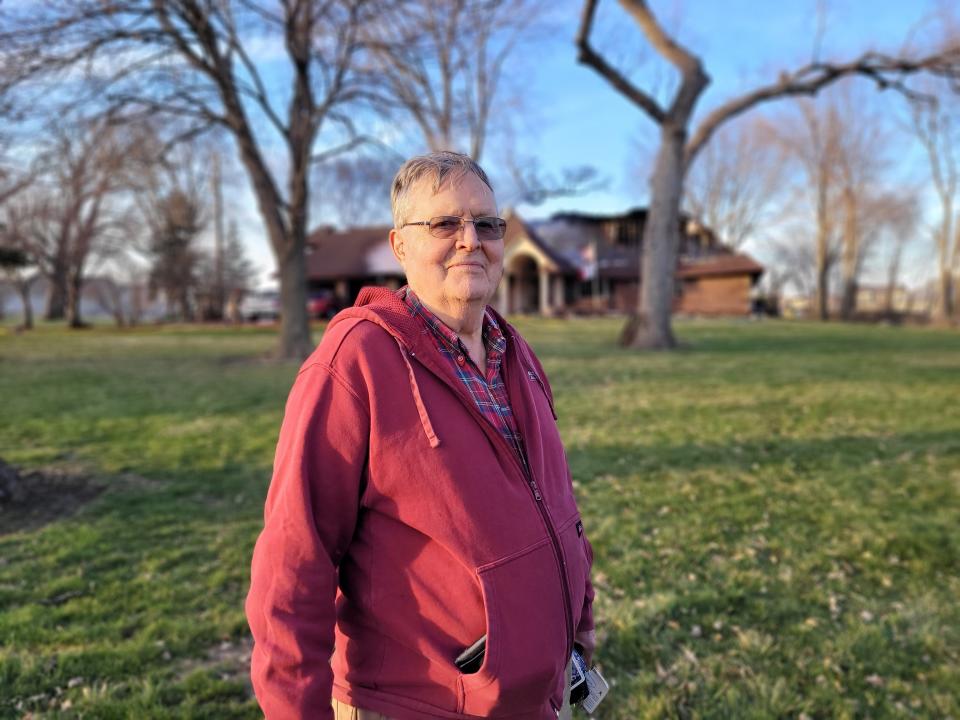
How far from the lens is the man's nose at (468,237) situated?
147cm

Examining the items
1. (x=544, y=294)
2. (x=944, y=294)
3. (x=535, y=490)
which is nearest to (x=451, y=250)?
(x=535, y=490)

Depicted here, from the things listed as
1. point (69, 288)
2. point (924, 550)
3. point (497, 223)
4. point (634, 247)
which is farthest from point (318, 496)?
point (634, 247)

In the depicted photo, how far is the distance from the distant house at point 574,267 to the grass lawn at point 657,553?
88.3 ft

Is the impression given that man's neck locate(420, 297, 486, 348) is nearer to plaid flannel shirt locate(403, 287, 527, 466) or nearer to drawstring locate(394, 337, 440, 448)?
plaid flannel shirt locate(403, 287, 527, 466)

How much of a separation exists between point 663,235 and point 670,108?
10.1 feet

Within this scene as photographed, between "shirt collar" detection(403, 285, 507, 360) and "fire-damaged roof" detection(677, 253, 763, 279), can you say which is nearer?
"shirt collar" detection(403, 285, 507, 360)

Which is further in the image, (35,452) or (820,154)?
(820,154)

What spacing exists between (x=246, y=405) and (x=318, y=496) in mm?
8288

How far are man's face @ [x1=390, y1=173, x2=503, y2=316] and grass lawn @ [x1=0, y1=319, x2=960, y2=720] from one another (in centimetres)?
214

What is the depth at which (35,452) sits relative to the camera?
631 centimetres

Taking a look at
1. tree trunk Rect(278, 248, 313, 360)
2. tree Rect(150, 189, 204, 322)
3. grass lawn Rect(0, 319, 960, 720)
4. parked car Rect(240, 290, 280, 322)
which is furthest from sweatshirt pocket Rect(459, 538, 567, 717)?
tree Rect(150, 189, 204, 322)

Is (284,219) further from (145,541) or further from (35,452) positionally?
(145,541)

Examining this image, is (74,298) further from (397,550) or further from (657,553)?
(397,550)

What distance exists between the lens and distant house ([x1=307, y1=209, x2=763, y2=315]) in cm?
3597
